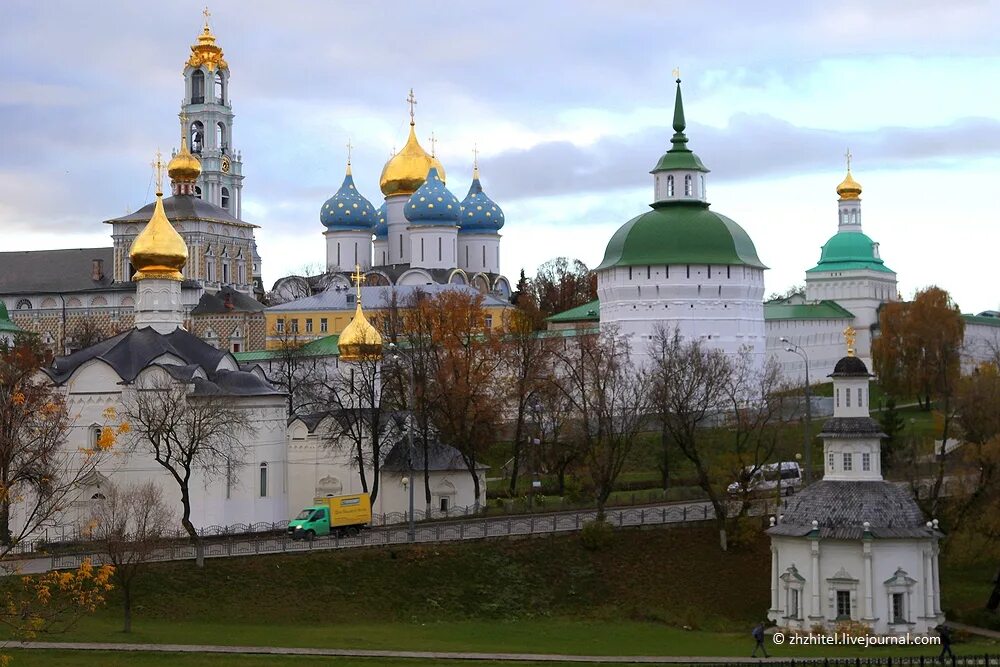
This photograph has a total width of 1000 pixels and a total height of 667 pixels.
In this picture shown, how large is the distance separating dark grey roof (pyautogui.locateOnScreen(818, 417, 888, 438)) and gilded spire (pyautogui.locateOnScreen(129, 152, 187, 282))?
19444 mm

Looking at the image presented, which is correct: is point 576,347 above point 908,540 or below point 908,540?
above

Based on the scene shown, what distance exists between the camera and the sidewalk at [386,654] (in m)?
30.6

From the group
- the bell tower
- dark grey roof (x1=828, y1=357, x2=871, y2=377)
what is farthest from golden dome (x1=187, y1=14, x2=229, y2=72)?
dark grey roof (x1=828, y1=357, x2=871, y2=377)

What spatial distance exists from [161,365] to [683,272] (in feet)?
80.9

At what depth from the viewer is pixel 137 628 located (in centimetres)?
3400

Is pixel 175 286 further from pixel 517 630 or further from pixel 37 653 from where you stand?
pixel 37 653

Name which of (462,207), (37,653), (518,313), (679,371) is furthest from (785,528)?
(462,207)

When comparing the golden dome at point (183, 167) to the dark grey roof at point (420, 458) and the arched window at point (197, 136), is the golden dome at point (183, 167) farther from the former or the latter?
the dark grey roof at point (420, 458)

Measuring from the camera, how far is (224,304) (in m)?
88.6

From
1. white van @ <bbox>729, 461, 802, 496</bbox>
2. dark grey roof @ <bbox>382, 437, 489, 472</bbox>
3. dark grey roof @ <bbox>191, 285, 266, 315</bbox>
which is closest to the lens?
white van @ <bbox>729, 461, 802, 496</bbox>

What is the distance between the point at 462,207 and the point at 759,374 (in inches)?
1155

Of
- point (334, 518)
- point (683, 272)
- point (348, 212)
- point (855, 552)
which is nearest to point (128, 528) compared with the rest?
point (334, 518)

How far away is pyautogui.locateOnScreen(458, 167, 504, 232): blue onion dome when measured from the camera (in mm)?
90438

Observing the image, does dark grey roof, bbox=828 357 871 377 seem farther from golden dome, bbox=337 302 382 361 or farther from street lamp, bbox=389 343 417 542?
golden dome, bbox=337 302 382 361
